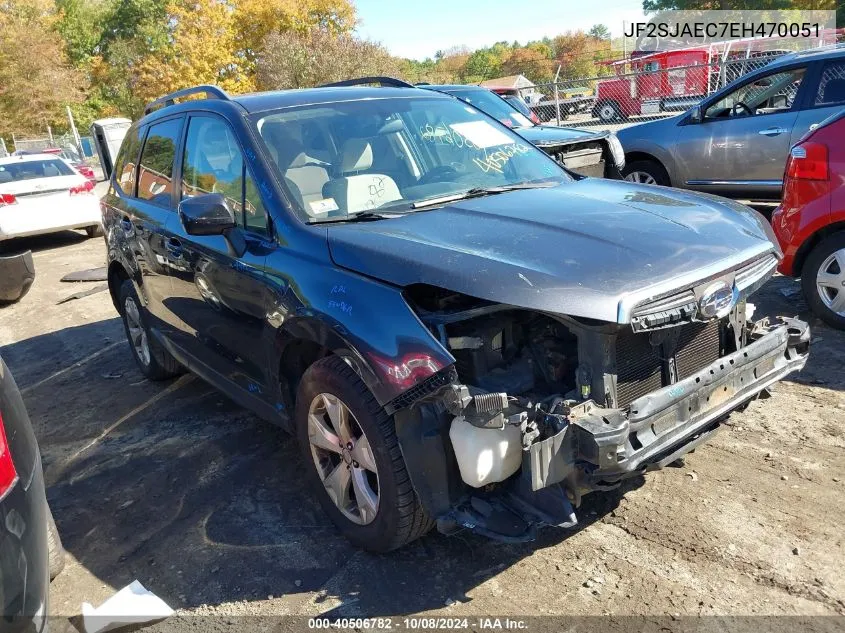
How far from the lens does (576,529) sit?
10.4ft

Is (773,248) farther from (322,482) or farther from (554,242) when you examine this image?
(322,482)

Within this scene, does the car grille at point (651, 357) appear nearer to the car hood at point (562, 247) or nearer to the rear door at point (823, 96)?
the car hood at point (562, 247)

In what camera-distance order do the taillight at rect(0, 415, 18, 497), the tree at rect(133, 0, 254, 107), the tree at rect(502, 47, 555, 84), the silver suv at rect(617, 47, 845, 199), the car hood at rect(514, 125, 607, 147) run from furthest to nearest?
the tree at rect(502, 47, 555, 84) < the tree at rect(133, 0, 254, 107) < the car hood at rect(514, 125, 607, 147) < the silver suv at rect(617, 47, 845, 199) < the taillight at rect(0, 415, 18, 497)

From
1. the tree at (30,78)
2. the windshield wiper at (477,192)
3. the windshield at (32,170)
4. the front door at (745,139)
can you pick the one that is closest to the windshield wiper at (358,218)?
the windshield wiper at (477,192)

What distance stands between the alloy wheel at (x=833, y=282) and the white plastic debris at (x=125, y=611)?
4.52m

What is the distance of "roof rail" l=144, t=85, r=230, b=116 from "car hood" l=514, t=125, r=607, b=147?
3.56 metres

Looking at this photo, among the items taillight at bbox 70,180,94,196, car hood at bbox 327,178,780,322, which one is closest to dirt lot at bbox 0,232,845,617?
car hood at bbox 327,178,780,322

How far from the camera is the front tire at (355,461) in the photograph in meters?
2.77

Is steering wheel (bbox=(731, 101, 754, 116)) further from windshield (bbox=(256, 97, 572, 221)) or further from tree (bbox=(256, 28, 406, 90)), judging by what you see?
tree (bbox=(256, 28, 406, 90))

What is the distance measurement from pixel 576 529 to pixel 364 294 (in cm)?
140

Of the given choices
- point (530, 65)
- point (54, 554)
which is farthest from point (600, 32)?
point (54, 554)

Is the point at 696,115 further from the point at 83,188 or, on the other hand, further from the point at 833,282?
the point at 83,188

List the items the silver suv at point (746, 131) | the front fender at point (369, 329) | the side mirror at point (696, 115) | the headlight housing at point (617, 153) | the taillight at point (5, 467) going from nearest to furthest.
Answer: the taillight at point (5, 467)
the front fender at point (369, 329)
the headlight housing at point (617, 153)
the silver suv at point (746, 131)
the side mirror at point (696, 115)

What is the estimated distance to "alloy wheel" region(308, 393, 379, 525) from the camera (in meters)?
2.97
